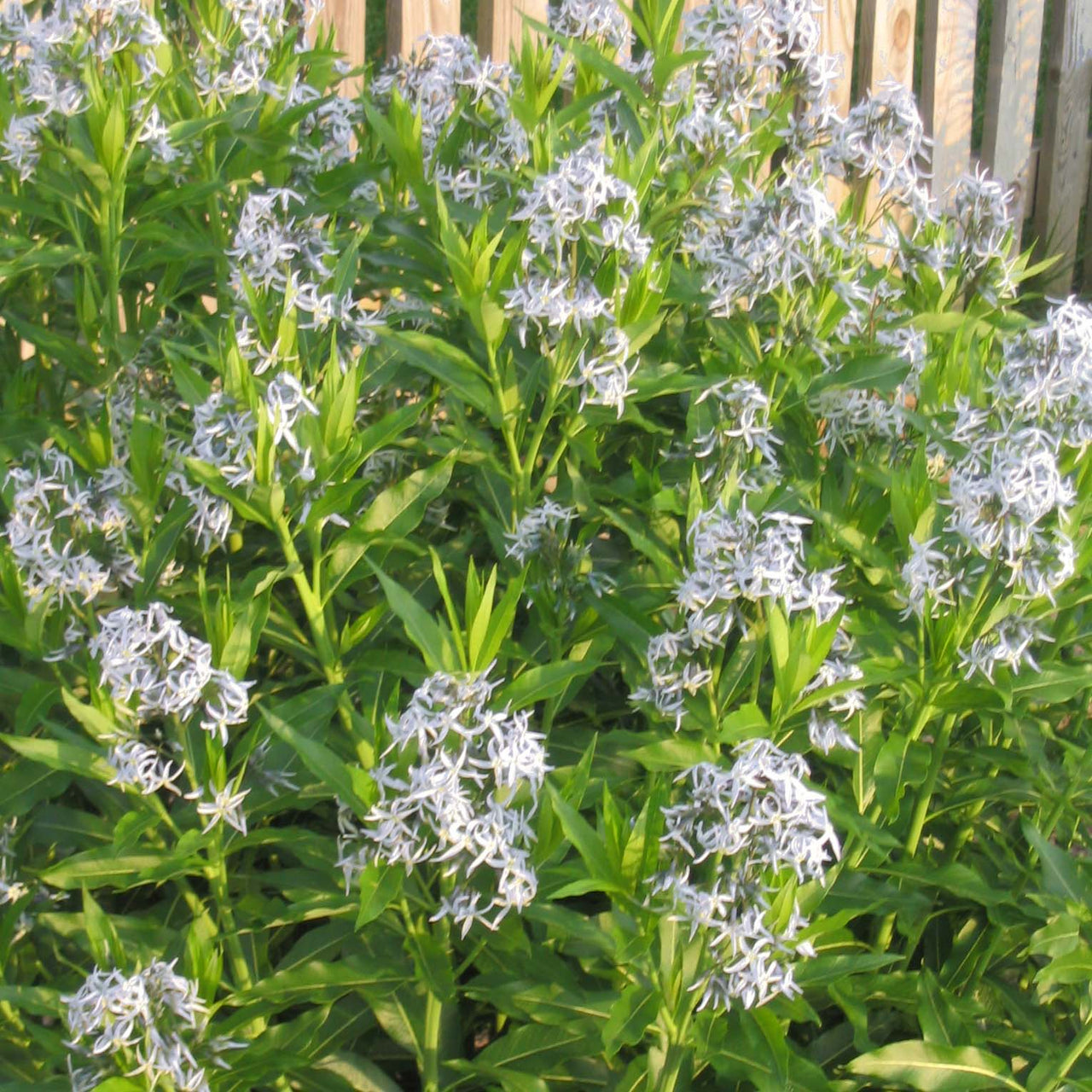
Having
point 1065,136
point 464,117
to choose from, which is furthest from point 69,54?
point 1065,136

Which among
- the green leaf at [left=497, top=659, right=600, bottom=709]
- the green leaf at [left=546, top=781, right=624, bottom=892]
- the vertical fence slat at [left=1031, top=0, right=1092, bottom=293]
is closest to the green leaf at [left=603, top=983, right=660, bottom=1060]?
the green leaf at [left=546, top=781, right=624, bottom=892]

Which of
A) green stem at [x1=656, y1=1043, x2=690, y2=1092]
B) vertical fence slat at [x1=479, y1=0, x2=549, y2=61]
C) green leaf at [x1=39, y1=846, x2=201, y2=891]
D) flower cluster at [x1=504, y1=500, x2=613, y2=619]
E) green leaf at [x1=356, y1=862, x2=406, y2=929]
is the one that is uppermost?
vertical fence slat at [x1=479, y1=0, x2=549, y2=61]

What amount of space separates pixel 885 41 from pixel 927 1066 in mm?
5435

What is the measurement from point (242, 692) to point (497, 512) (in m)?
0.77

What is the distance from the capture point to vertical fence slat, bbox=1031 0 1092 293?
7930mm

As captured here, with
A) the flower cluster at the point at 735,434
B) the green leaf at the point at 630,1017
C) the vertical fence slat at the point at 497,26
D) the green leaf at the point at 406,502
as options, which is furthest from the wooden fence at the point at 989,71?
the green leaf at the point at 630,1017

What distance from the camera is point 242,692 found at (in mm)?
2117

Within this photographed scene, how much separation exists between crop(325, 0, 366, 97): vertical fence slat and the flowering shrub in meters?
2.13

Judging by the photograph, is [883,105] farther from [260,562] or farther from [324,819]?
[324,819]

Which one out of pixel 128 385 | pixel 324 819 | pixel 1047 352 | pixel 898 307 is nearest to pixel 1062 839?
pixel 1047 352

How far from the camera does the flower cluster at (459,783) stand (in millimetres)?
1882

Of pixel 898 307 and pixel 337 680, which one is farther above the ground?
pixel 898 307

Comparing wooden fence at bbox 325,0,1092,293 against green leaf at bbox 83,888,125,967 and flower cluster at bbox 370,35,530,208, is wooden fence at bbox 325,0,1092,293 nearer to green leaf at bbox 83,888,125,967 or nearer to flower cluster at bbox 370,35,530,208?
flower cluster at bbox 370,35,530,208

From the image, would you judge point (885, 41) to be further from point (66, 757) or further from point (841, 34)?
point (66, 757)
